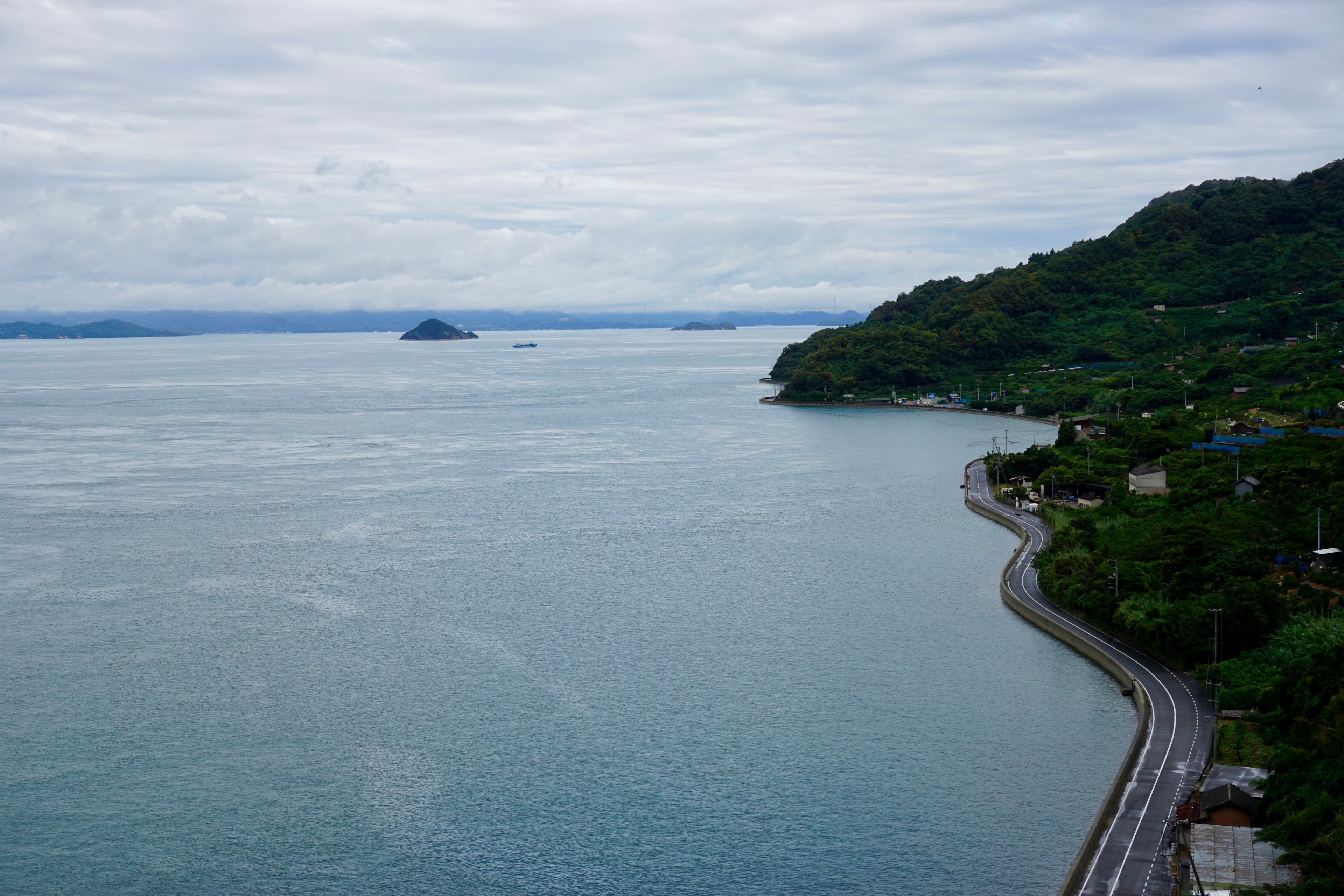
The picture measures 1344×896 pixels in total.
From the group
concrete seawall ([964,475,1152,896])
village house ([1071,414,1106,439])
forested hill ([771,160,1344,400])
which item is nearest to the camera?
concrete seawall ([964,475,1152,896])

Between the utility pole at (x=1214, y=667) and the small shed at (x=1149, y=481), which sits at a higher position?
the small shed at (x=1149, y=481)

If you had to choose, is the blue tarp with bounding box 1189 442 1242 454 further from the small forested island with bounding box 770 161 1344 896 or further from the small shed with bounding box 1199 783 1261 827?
the small shed with bounding box 1199 783 1261 827

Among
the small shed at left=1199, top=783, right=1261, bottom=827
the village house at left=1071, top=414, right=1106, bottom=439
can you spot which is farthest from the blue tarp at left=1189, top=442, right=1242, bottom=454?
the small shed at left=1199, top=783, right=1261, bottom=827

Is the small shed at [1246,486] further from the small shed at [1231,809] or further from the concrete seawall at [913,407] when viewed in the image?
the concrete seawall at [913,407]

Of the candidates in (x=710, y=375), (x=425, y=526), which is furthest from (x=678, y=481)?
(x=710, y=375)

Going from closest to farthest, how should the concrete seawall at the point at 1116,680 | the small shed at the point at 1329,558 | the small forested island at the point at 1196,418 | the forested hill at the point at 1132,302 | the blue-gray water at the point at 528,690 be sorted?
1. the concrete seawall at the point at 1116,680
2. the blue-gray water at the point at 528,690
3. the small forested island at the point at 1196,418
4. the small shed at the point at 1329,558
5. the forested hill at the point at 1132,302

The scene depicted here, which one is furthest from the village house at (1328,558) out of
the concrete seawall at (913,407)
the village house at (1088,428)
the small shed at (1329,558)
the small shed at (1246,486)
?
the concrete seawall at (913,407)

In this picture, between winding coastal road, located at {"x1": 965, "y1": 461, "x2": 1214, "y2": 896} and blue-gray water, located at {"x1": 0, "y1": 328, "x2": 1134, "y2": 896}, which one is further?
blue-gray water, located at {"x1": 0, "y1": 328, "x2": 1134, "y2": 896}
